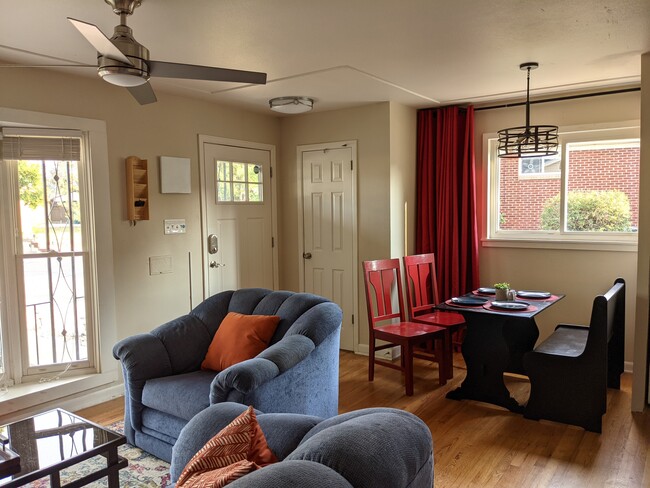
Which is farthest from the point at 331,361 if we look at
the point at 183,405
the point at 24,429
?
the point at 24,429

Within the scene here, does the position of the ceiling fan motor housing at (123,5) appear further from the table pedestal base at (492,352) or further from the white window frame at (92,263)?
the table pedestal base at (492,352)

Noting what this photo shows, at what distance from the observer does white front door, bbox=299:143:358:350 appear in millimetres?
4930

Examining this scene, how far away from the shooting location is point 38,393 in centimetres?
346

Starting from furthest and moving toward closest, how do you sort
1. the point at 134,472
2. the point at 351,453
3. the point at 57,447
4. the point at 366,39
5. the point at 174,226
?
the point at 174,226, the point at 366,39, the point at 134,472, the point at 57,447, the point at 351,453

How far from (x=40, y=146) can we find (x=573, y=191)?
433cm

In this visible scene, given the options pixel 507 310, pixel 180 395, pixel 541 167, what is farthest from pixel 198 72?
pixel 541 167

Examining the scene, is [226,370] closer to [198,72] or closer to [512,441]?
[198,72]

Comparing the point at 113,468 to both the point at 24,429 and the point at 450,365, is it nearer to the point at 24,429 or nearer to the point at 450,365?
the point at 24,429

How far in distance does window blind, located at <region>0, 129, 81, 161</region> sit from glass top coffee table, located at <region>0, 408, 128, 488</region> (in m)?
1.88

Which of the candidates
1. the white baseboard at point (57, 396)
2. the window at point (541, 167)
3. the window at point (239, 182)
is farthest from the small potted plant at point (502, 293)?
the white baseboard at point (57, 396)

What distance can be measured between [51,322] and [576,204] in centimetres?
441

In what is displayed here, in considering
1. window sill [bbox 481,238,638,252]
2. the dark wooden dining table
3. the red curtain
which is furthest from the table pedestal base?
the red curtain

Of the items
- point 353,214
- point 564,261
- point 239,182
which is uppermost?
point 239,182

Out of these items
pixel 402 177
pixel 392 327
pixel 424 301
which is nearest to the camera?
pixel 392 327
